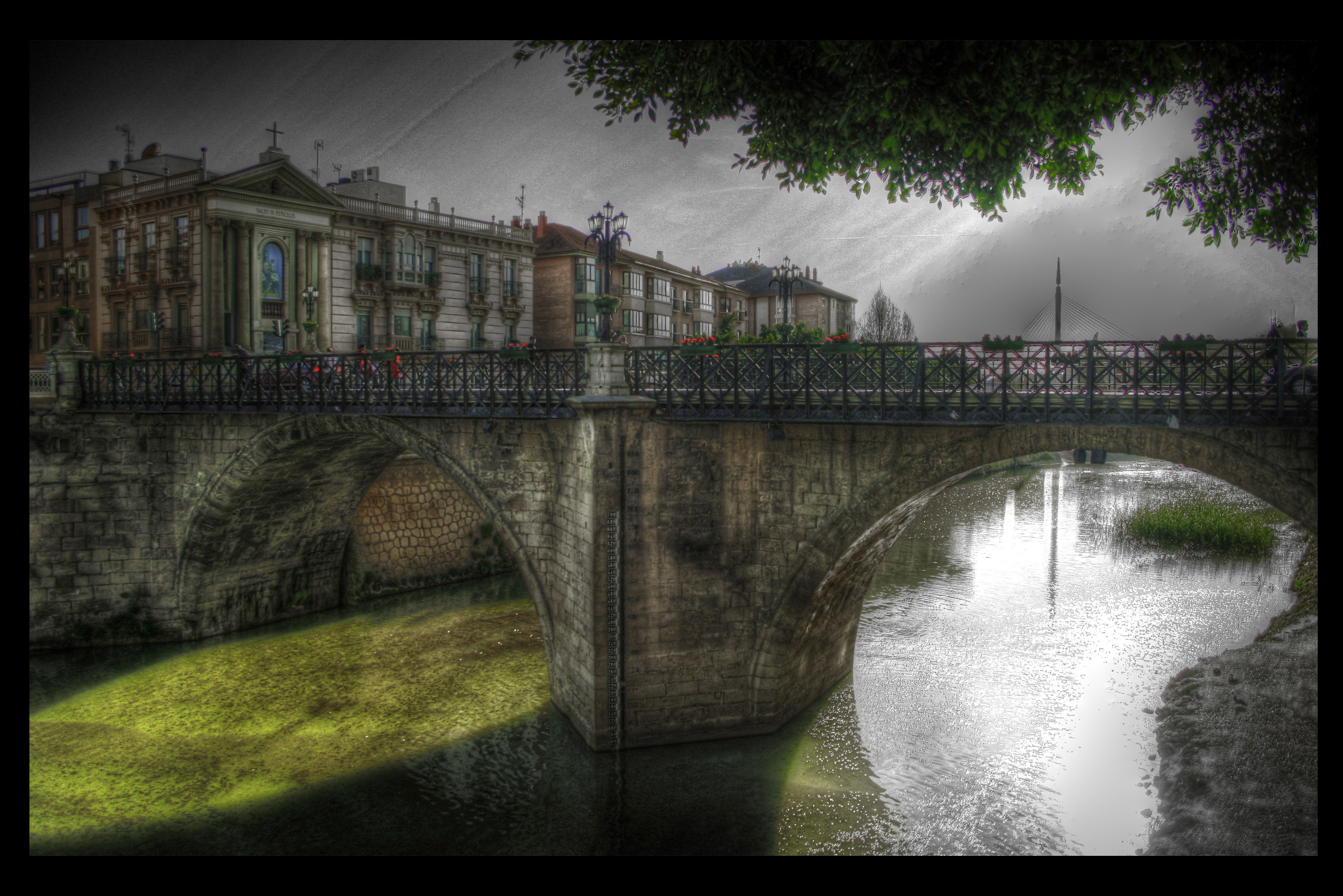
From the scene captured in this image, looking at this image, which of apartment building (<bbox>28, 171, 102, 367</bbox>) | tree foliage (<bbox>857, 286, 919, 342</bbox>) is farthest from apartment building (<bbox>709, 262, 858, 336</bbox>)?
apartment building (<bbox>28, 171, 102, 367</bbox>)

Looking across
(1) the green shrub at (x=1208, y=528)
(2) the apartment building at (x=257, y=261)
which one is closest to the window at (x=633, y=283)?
(2) the apartment building at (x=257, y=261)

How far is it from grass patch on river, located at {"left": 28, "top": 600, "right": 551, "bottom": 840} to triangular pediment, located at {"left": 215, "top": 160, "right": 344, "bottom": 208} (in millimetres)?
16452

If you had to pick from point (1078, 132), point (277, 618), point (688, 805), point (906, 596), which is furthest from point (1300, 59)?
point (277, 618)

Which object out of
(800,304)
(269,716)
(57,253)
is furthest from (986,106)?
(800,304)

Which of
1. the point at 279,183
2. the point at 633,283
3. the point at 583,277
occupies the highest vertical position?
the point at 279,183

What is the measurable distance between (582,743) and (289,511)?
36.1 feet

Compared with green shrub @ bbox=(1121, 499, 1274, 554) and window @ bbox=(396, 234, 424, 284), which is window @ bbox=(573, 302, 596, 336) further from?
green shrub @ bbox=(1121, 499, 1274, 554)

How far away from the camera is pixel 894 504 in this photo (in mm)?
11469

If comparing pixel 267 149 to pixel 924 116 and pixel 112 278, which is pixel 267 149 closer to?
pixel 112 278

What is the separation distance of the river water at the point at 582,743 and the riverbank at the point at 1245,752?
0.39 metres

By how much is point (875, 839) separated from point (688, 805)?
2530mm

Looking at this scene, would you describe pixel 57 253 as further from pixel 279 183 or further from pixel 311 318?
pixel 311 318

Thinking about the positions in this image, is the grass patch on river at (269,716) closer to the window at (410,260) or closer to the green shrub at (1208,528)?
the window at (410,260)

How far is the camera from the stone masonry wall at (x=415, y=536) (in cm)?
2248
